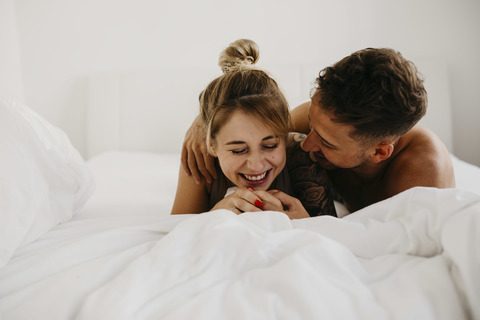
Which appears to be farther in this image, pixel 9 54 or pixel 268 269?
pixel 9 54

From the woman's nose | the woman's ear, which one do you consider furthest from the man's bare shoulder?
the woman's ear

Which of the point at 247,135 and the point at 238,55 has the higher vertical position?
the point at 238,55

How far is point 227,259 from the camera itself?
26.9 inches

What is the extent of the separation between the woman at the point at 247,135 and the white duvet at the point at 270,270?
31 cm

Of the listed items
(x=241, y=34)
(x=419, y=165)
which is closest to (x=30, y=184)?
(x=419, y=165)

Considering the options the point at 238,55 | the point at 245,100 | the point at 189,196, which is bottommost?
the point at 189,196

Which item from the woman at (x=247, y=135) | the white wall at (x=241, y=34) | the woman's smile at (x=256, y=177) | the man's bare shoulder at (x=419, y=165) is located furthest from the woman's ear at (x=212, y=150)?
the white wall at (x=241, y=34)

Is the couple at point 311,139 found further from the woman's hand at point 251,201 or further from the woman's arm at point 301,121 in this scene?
the woman's arm at point 301,121

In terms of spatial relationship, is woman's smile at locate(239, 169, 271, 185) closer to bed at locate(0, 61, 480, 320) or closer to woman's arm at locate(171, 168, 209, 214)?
woman's arm at locate(171, 168, 209, 214)

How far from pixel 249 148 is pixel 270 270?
0.59 metres

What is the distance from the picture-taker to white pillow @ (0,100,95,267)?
79 centimetres

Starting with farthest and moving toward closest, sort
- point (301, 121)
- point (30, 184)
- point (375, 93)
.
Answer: point (301, 121)
point (375, 93)
point (30, 184)

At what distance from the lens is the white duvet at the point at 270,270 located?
56 centimetres

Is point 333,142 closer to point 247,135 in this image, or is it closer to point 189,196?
point 247,135
